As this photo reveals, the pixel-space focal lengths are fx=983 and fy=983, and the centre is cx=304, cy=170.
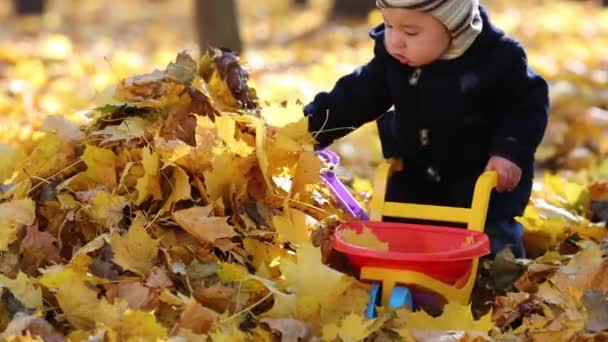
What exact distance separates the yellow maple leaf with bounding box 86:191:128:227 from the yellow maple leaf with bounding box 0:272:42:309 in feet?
0.89

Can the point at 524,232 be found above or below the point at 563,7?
Answer: above

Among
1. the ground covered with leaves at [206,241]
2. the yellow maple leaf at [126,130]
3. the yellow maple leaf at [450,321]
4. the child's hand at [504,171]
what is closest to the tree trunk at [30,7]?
the ground covered with leaves at [206,241]

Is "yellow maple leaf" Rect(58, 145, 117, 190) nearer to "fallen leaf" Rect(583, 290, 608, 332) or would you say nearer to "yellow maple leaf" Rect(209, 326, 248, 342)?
"yellow maple leaf" Rect(209, 326, 248, 342)

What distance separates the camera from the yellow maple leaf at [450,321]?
2.31 m

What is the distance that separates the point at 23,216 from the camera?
265 cm

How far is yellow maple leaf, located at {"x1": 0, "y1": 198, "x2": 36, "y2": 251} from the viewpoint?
2633 mm

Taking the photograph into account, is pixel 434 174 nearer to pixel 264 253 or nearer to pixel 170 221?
pixel 264 253

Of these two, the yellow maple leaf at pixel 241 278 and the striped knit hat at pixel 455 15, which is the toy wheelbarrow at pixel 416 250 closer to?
the yellow maple leaf at pixel 241 278

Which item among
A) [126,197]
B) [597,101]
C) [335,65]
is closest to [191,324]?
[126,197]

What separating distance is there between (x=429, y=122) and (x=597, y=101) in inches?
131

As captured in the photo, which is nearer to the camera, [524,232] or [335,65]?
[524,232]

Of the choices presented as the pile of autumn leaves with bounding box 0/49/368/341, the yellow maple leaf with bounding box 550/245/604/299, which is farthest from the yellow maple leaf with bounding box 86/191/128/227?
the yellow maple leaf with bounding box 550/245/604/299

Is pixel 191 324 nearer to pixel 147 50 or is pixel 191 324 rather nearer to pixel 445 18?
pixel 445 18

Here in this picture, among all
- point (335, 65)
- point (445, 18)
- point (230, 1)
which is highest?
point (445, 18)
